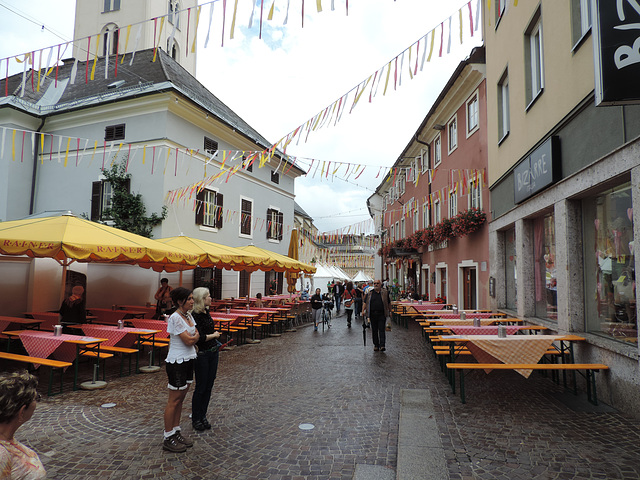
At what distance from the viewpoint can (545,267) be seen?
8.76 m

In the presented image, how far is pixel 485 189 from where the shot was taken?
527 inches

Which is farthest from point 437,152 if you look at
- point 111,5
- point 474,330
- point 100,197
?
point 111,5

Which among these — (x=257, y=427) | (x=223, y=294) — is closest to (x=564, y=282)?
(x=257, y=427)

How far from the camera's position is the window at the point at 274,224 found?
24.4 metres

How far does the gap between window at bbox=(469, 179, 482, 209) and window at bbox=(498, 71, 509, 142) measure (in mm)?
2250

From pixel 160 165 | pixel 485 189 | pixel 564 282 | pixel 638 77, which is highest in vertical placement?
pixel 160 165

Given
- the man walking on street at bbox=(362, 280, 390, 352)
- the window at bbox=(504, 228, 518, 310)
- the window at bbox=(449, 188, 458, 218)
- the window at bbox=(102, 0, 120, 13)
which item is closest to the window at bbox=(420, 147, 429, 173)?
the window at bbox=(449, 188, 458, 218)

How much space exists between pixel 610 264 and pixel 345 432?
4475mm

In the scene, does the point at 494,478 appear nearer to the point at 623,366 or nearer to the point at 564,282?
the point at 623,366

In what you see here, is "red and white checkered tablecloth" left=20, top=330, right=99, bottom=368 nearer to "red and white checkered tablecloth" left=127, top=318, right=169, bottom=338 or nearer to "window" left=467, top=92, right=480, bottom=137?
"red and white checkered tablecloth" left=127, top=318, right=169, bottom=338

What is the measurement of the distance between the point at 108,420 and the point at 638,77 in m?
6.77

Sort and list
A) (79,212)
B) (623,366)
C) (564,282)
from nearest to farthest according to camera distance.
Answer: (623,366) → (564,282) → (79,212)

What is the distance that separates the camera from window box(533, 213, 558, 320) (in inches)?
322

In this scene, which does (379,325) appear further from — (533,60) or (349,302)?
(533,60)
